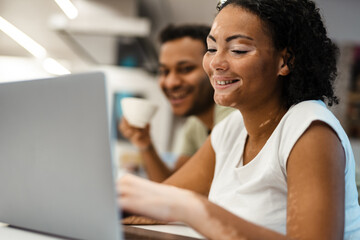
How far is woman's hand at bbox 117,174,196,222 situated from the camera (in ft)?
1.88

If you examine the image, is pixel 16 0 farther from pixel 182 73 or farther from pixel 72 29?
pixel 182 73

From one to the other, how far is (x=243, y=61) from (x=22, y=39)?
183 inches

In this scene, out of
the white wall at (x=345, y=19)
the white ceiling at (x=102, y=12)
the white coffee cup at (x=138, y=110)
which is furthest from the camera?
the white wall at (x=345, y=19)

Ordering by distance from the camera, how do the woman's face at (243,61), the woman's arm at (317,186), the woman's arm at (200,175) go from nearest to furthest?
the woman's arm at (317,186) → the woman's face at (243,61) → the woman's arm at (200,175)

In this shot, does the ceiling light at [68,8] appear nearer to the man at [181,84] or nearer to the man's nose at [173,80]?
the man at [181,84]

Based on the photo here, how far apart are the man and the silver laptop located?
1132 millimetres

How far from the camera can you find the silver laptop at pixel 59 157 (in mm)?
535

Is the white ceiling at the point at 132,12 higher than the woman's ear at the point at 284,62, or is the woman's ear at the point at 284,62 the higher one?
the white ceiling at the point at 132,12

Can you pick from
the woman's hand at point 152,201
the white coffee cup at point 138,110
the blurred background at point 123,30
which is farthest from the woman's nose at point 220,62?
the blurred background at point 123,30

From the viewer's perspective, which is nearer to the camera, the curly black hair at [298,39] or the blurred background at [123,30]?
the curly black hair at [298,39]

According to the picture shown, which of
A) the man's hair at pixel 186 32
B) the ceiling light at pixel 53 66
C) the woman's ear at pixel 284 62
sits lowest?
the woman's ear at pixel 284 62

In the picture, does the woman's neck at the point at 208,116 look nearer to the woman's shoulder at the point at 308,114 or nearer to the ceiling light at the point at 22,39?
the woman's shoulder at the point at 308,114

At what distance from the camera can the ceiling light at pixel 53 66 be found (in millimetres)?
6301

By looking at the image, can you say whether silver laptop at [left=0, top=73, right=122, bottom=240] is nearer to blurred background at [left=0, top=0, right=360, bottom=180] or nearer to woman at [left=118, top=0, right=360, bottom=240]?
woman at [left=118, top=0, right=360, bottom=240]
